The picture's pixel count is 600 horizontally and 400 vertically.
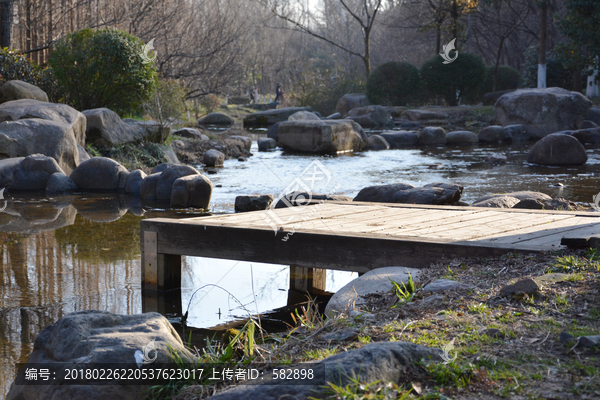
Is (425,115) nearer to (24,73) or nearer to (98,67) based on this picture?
(98,67)

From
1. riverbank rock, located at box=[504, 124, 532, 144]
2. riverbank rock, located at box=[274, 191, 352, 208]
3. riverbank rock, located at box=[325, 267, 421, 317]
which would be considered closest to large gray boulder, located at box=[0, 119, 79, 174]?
riverbank rock, located at box=[274, 191, 352, 208]

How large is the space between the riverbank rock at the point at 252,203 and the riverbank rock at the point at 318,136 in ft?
28.9

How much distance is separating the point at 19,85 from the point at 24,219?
6.30 metres

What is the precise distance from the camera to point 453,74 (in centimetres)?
2784

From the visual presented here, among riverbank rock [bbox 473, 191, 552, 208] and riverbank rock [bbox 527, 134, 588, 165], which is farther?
riverbank rock [bbox 527, 134, 588, 165]

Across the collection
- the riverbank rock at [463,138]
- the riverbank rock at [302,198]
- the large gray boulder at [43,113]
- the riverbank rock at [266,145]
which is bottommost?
the riverbank rock at [302,198]

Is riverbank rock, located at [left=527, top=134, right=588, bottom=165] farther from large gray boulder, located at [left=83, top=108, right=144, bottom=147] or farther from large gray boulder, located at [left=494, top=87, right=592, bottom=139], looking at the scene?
large gray boulder, located at [left=83, top=108, right=144, bottom=147]

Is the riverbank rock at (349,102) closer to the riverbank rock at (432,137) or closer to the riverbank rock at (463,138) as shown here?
the riverbank rock at (432,137)

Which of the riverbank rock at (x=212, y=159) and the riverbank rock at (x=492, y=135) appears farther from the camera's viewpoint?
the riverbank rock at (x=492, y=135)

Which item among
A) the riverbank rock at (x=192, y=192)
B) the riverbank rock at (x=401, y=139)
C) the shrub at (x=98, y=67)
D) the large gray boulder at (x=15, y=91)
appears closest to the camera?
the riverbank rock at (x=192, y=192)

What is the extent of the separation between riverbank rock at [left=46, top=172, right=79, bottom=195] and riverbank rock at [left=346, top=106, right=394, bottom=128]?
1688 centimetres

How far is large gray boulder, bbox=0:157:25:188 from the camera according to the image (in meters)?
9.79

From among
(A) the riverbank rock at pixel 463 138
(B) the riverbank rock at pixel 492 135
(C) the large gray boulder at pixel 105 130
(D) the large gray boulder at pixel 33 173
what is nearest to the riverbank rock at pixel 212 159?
(C) the large gray boulder at pixel 105 130

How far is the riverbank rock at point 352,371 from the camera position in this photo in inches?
76.9
